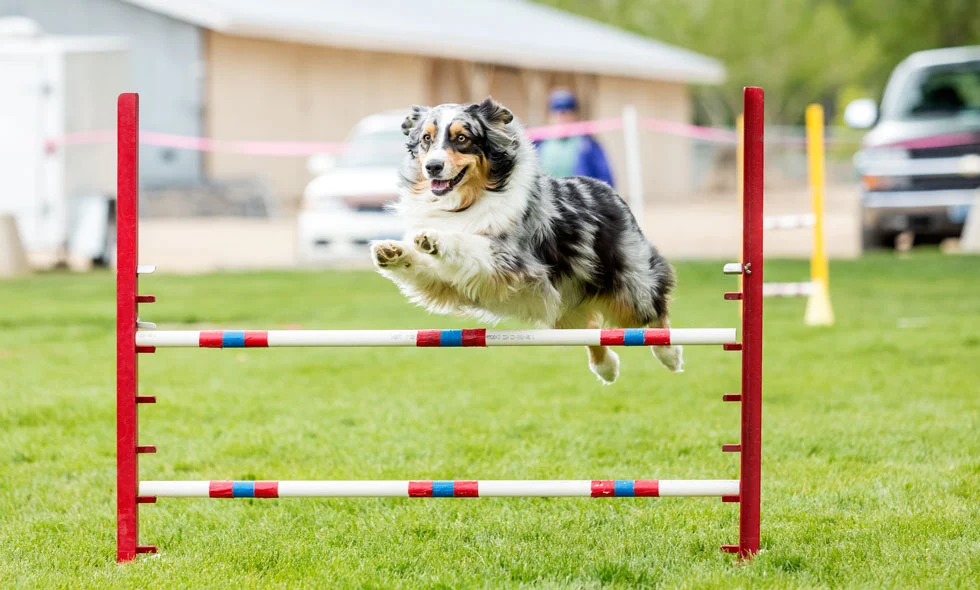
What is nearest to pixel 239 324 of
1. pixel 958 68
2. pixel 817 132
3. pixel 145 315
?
pixel 145 315

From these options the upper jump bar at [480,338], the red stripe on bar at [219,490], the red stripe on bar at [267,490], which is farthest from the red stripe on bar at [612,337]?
the red stripe on bar at [219,490]

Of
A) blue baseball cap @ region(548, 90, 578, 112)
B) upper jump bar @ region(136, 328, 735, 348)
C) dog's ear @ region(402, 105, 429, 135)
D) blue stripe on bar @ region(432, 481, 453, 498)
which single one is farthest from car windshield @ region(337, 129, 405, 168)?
blue stripe on bar @ region(432, 481, 453, 498)

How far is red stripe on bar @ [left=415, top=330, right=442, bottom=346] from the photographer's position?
388cm

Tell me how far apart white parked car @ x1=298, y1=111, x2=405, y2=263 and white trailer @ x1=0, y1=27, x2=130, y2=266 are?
97.1 inches

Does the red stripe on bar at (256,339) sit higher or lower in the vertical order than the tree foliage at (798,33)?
lower

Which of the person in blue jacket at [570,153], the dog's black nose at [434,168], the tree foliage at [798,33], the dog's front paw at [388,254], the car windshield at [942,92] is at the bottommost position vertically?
the dog's front paw at [388,254]

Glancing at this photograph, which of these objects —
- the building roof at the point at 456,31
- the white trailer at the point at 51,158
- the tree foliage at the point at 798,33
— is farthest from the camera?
the tree foliage at the point at 798,33

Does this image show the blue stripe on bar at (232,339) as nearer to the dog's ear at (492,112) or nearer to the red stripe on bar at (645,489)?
the dog's ear at (492,112)

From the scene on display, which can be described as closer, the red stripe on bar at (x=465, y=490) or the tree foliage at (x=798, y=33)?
the red stripe on bar at (x=465, y=490)

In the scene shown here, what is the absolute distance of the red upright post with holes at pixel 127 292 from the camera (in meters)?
3.94

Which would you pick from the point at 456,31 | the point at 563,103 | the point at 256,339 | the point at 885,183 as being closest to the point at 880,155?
the point at 885,183

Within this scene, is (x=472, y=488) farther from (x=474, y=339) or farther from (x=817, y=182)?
(x=817, y=182)

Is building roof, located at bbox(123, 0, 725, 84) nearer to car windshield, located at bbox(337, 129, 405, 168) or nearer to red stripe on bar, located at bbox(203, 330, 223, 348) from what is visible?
car windshield, located at bbox(337, 129, 405, 168)

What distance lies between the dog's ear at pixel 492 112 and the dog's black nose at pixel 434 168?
0.26m
